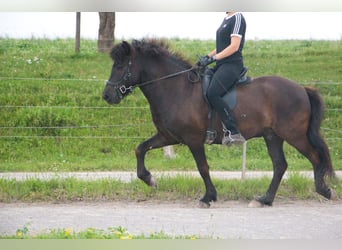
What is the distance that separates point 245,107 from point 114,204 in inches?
79.1

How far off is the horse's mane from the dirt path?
1.80 meters

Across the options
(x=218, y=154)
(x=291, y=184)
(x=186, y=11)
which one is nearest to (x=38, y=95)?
(x=218, y=154)

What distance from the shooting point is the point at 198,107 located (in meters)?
7.68

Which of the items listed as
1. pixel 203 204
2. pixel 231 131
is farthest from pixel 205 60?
pixel 203 204

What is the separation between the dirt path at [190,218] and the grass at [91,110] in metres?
2.61

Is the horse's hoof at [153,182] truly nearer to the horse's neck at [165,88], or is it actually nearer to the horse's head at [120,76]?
the horse's neck at [165,88]

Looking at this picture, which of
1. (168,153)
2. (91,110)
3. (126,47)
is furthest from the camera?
(91,110)

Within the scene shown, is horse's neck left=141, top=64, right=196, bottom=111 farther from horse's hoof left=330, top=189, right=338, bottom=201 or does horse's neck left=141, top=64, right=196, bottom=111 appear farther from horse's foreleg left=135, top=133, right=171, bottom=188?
horse's hoof left=330, top=189, right=338, bottom=201

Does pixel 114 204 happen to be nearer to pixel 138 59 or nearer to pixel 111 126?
pixel 138 59

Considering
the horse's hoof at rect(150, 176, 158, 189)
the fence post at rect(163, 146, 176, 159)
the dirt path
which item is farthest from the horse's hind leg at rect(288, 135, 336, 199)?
the fence post at rect(163, 146, 176, 159)

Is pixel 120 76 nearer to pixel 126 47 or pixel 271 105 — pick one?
pixel 126 47

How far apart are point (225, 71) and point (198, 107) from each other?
58 centimetres

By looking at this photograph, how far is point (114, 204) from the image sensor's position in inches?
304

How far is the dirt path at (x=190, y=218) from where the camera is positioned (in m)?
6.23
